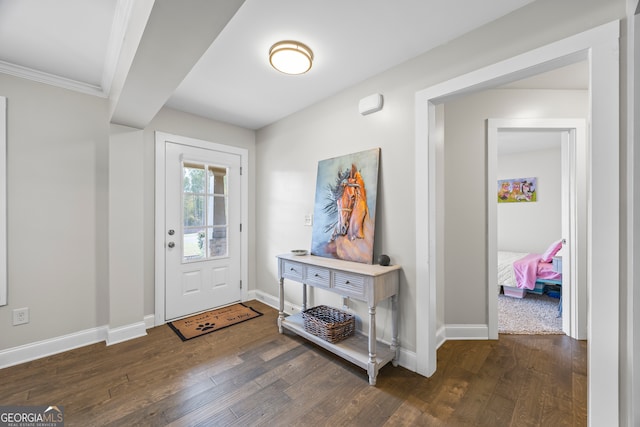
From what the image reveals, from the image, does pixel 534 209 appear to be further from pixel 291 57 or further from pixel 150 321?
pixel 150 321

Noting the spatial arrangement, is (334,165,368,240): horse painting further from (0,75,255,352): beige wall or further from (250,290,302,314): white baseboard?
(0,75,255,352): beige wall

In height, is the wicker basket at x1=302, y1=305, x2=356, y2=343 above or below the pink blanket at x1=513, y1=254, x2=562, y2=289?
below

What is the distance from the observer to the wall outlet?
2.14m

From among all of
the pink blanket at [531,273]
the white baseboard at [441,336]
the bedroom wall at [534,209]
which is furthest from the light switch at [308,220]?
the bedroom wall at [534,209]

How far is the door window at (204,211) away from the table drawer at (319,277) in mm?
1515

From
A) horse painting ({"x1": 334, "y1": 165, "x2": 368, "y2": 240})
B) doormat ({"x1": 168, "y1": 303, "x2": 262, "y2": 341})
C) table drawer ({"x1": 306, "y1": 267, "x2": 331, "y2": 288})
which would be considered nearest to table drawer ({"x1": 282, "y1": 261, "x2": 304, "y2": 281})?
table drawer ({"x1": 306, "y1": 267, "x2": 331, "y2": 288})

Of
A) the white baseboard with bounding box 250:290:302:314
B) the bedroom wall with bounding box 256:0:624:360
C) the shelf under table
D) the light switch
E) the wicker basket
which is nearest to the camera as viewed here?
the bedroom wall with bounding box 256:0:624:360

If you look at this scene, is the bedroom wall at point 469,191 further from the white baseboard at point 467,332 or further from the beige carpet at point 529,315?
the beige carpet at point 529,315

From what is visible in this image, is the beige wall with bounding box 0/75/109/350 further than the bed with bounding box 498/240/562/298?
No

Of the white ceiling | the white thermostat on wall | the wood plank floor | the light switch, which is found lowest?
the wood plank floor

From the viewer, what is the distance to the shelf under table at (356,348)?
1.96m

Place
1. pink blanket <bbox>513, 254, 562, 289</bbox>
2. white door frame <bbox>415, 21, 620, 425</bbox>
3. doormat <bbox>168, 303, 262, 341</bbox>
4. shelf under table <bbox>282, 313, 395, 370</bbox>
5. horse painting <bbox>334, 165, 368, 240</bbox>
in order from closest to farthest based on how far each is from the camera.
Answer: white door frame <bbox>415, 21, 620, 425</bbox>, shelf under table <bbox>282, 313, 395, 370</bbox>, horse painting <bbox>334, 165, 368, 240</bbox>, doormat <bbox>168, 303, 262, 341</bbox>, pink blanket <bbox>513, 254, 562, 289</bbox>

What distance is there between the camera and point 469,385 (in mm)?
1846

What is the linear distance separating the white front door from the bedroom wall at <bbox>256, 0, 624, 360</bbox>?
39 cm
